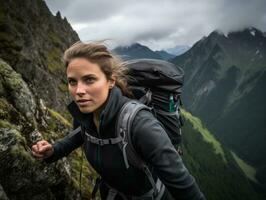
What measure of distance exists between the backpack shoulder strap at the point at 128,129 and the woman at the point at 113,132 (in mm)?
82

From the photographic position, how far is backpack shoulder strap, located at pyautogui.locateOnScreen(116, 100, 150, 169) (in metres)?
4.94

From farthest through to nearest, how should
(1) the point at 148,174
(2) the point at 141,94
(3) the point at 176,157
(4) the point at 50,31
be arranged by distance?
(4) the point at 50,31
(2) the point at 141,94
(1) the point at 148,174
(3) the point at 176,157

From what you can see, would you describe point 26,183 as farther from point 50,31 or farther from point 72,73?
point 50,31

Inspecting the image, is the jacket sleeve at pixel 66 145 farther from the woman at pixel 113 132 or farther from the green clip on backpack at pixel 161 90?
the green clip on backpack at pixel 161 90

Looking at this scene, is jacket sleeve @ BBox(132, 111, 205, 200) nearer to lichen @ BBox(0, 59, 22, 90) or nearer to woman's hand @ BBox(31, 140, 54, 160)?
woman's hand @ BBox(31, 140, 54, 160)

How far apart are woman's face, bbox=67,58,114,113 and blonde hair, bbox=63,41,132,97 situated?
78 mm

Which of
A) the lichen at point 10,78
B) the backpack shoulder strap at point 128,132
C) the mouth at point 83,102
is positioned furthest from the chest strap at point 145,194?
the lichen at point 10,78

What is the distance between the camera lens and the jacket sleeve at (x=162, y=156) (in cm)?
472

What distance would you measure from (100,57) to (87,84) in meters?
0.51

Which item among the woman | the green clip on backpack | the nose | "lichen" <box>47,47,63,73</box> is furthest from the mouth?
"lichen" <box>47,47,63,73</box>

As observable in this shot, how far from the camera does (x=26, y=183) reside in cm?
800

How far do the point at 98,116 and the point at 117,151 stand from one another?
810 mm

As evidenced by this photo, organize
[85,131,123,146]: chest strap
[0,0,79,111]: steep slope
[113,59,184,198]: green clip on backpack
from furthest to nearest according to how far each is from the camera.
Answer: [0,0,79,111]: steep slope < [113,59,184,198]: green clip on backpack < [85,131,123,146]: chest strap

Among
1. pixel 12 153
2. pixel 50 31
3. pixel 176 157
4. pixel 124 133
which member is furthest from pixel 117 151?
pixel 50 31
